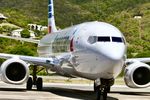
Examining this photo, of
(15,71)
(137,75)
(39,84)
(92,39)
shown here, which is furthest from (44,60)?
(92,39)

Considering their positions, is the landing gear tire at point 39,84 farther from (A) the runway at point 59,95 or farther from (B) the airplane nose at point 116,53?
(B) the airplane nose at point 116,53

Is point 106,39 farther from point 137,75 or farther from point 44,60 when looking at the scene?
point 44,60

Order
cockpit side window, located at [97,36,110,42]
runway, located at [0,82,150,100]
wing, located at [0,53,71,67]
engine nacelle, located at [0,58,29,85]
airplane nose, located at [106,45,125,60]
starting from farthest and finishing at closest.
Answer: wing, located at [0,53,71,67] → engine nacelle, located at [0,58,29,85] → runway, located at [0,82,150,100] → cockpit side window, located at [97,36,110,42] → airplane nose, located at [106,45,125,60]

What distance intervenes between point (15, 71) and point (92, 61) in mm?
5952

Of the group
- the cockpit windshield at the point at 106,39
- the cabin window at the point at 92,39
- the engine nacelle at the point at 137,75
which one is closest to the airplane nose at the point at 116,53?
the cockpit windshield at the point at 106,39

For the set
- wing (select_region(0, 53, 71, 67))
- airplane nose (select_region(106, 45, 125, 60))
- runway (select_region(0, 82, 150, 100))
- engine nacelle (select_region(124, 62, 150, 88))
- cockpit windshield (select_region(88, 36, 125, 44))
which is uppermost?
cockpit windshield (select_region(88, 36, 125, 44))

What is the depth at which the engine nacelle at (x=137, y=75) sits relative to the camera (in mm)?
21516

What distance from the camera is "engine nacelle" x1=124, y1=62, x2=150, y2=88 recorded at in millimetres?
21516

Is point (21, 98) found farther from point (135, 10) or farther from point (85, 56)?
point (135, 10)

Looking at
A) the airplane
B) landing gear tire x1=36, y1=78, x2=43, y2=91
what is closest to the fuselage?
the airplane

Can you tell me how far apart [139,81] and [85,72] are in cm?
375

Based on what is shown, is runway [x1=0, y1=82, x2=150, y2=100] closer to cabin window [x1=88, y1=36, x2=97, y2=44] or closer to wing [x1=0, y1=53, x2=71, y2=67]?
wing [x1=0, y1=53, x2=71, y2=67]

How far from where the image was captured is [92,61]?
59.8 ft

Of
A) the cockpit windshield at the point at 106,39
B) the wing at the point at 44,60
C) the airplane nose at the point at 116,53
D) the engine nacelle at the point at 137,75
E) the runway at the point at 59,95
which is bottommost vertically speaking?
the runway at the point at 59,95
